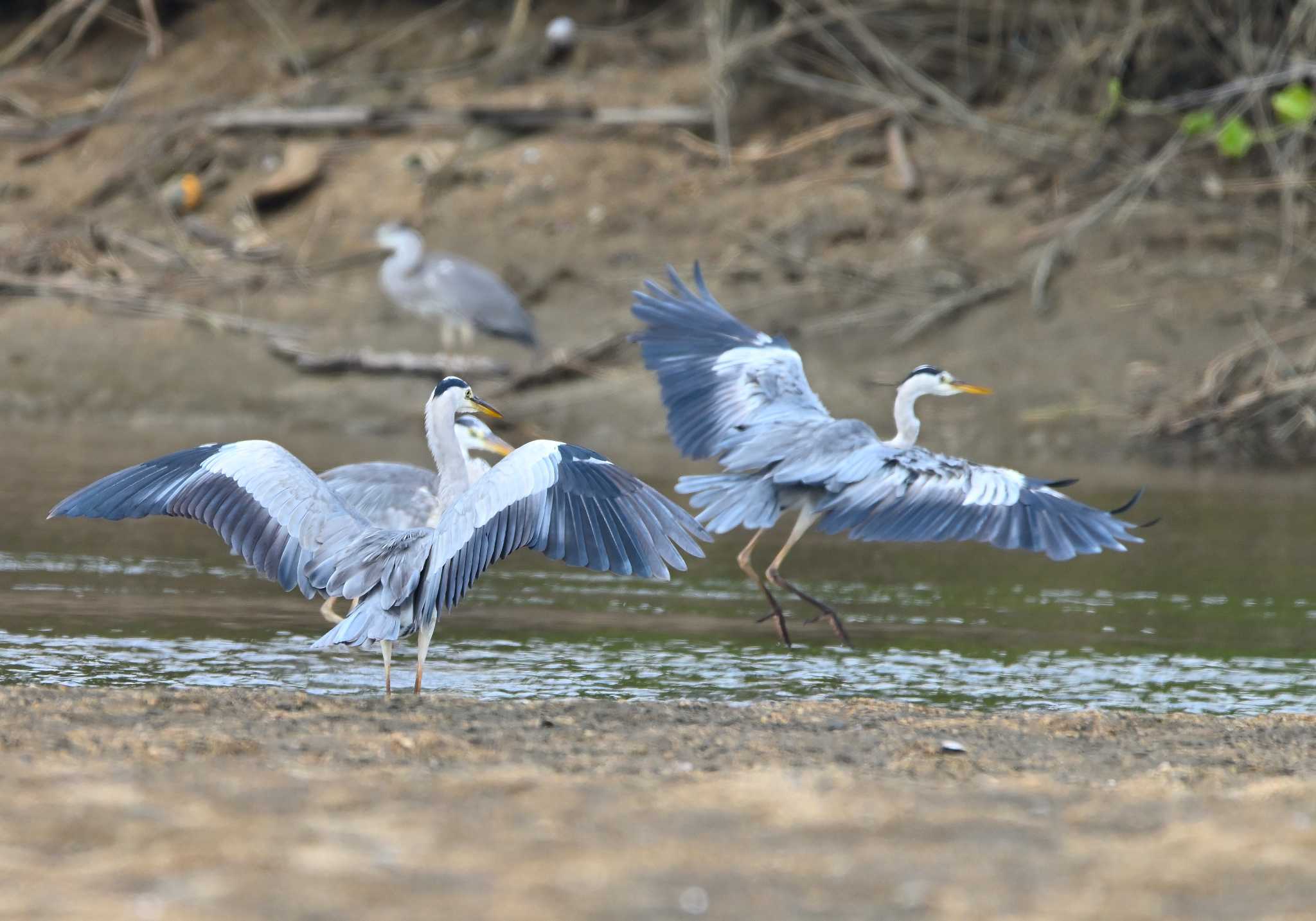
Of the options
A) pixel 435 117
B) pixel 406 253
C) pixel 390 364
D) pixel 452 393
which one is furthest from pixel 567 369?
pixel 452 393

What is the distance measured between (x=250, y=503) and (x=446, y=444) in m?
0.80

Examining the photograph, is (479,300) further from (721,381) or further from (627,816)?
(627,816)

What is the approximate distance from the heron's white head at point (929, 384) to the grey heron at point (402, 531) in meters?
2.63

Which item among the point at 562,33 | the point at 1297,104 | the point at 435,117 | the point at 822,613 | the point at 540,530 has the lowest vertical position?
the point at 822,613

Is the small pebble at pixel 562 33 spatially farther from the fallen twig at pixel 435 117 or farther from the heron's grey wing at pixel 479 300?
the heron's grey wing at pixel 479 300

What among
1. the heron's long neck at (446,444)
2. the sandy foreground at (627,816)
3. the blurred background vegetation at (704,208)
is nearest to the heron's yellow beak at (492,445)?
the heron's long neck at (446,444)

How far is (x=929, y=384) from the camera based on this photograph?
8.27m

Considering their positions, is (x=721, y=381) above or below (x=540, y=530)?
above

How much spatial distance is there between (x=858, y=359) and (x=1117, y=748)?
8986mm

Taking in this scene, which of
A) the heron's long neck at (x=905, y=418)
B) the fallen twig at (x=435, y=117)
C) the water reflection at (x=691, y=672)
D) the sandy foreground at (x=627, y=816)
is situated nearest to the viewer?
the sandy foreground at (x=627, y=816)

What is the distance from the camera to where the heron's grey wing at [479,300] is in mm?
13234

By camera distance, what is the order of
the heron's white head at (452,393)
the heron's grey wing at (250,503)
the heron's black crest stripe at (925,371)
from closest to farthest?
1. the heron's grey wing at (250,503)
2. the heron's white head at (452,393)
3. the heron's black crest stripe at (925,371)

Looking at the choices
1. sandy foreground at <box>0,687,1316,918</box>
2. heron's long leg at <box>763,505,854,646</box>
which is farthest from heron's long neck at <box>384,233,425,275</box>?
sandy foreground at <box>0,687,1316,918</box>

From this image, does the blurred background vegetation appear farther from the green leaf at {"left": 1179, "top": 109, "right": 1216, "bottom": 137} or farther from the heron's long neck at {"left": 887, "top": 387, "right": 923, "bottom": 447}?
the heron's long neck at {"left": 887, "top": 387, "right": 923, "bottom": 447}
